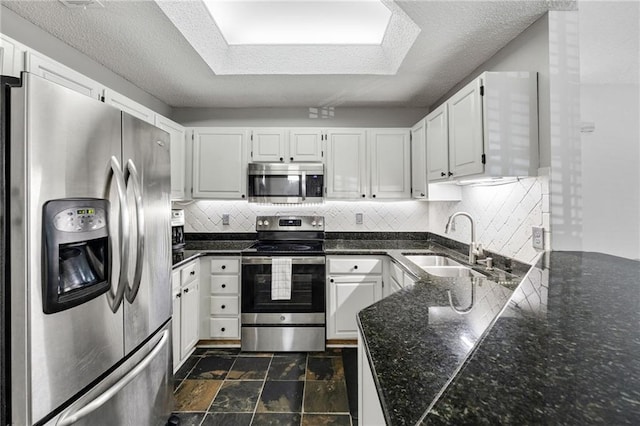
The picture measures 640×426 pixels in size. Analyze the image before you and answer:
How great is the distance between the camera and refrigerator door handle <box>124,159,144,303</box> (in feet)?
4.43

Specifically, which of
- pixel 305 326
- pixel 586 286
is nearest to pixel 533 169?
pixel 586 286

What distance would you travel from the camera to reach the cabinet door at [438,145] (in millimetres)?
2186

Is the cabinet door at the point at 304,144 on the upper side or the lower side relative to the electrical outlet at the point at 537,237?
upper

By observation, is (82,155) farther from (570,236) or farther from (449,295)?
(570,236)

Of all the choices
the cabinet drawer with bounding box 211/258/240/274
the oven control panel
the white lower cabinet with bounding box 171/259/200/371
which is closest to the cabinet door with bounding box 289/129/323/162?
the oven control panel

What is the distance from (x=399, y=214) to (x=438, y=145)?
3.70 feet

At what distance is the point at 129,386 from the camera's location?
52.3 inches

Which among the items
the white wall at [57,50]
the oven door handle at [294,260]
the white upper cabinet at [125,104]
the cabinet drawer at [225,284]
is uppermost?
the white wall at [57,50]

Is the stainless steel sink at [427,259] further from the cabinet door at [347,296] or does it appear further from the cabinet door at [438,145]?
the cabinet door at [438,145]

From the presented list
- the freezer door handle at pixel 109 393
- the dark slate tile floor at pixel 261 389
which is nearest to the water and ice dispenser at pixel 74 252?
the freezer door handle at pixel 109 393

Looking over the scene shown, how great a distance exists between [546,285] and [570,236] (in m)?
0.90

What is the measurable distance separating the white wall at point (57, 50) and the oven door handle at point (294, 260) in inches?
70.5

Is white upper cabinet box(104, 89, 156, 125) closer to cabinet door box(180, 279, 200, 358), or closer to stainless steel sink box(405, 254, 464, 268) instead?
cabinet door box(180, 279, 200, 358)

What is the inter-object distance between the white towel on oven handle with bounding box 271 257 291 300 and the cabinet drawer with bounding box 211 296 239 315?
0.38 metres
